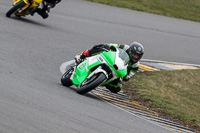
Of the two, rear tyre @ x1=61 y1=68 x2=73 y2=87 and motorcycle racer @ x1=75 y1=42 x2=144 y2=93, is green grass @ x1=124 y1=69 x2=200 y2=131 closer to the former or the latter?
motorcycle racer @ x1=75 y1=42 x2=144 y2=93

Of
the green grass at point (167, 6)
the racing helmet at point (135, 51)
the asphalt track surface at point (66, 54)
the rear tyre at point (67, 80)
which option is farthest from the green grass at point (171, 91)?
the green grass at point (167, 6)

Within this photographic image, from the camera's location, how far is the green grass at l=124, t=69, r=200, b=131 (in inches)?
357

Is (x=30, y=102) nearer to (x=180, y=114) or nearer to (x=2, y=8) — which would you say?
(x=180, y=114)

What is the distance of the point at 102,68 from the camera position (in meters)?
8.24

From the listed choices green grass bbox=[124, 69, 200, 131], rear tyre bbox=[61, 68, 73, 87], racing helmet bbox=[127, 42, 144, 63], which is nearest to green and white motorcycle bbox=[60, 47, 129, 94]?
rear tyre bbox=[61, 68, 73, 87]

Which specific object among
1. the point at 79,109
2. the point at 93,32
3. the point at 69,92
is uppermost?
the point at 79,109

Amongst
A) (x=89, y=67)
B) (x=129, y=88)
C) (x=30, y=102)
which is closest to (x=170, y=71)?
(x=129, y=88)

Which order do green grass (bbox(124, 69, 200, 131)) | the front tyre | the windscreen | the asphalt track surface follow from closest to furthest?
1. the asphalt track surface
2. the front tyre
3. the windscreen
4. green grass (bbox(124, 69, 200, 131))

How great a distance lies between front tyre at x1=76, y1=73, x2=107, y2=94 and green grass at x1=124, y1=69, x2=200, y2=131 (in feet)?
5.43

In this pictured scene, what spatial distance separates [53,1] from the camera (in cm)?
1445

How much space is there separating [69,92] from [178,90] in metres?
3.60

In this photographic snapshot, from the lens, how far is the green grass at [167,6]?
21.5 metres

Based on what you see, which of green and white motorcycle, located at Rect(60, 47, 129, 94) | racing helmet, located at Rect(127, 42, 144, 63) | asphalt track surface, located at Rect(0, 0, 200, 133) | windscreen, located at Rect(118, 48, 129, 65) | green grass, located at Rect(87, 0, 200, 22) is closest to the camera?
asphalt track surface, located at Rect(0, 0, 200, 133)

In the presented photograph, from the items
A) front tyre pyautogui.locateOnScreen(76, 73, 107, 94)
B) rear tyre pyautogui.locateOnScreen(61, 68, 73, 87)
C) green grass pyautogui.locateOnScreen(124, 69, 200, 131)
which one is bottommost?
green grass pyautogui.locateOnScreen(124, 69, 200, 131)
